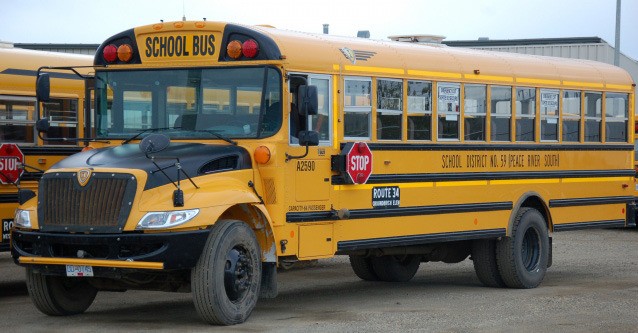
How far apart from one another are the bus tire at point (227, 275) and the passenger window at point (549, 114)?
5.15 metres

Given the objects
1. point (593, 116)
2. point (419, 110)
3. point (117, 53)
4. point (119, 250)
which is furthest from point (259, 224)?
point (593, 116)

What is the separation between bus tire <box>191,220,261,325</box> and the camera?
10.2m

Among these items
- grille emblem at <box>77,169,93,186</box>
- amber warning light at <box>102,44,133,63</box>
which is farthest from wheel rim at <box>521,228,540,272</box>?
grille emblem at <box>77,169,93,186</box>

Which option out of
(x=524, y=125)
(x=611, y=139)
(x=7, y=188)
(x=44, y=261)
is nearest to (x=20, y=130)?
(x=7, y=188)

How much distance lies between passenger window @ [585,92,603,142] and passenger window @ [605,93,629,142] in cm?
14

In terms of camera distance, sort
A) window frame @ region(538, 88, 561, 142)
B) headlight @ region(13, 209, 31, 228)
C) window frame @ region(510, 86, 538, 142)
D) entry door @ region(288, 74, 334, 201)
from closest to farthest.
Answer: headlight @ region(13, 209, 31, 228) → entry door @ region(288, 74, 334, 201) → window frame @ region(510, 86, 538, 142) → window frame @ region(538, 88, 561, 142)

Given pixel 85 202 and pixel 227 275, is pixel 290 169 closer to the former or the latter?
pixel 227 275

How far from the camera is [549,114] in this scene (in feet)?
48.8

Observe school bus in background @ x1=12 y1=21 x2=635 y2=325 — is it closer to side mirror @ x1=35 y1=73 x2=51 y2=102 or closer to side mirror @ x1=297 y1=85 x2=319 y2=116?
side mirror @ x1=297 y1=85 x2=319 y2=116

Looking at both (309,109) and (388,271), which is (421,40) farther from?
(309,109)

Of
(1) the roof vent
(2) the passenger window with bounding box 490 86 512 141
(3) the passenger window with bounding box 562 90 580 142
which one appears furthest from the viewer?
(3) the passenger window with bounding box 562 90 580 142

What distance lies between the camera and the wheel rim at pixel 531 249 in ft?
48.0

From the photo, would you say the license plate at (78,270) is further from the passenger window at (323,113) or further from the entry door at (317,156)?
the passenger window at (323,113)

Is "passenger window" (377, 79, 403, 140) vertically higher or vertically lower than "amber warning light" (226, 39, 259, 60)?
lower
